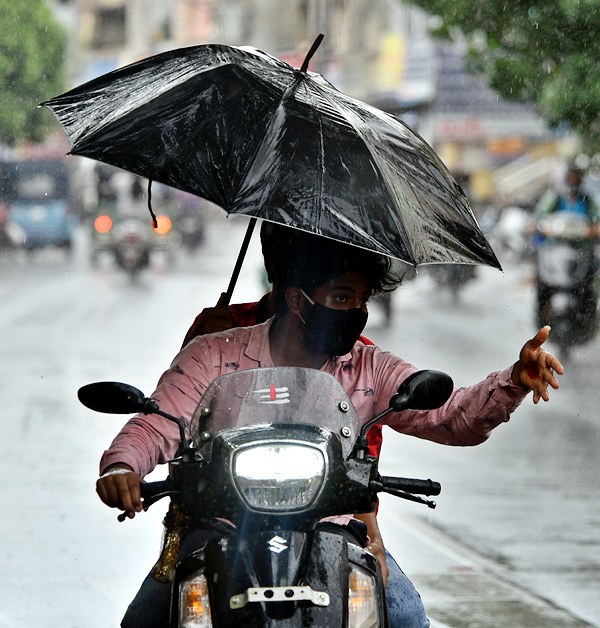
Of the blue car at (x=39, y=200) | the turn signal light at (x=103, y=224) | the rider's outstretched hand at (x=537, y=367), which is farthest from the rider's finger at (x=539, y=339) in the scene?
the blue car at (x=39, y=200)

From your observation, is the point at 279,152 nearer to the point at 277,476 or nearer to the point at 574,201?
the point at 277,476

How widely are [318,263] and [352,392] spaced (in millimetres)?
327

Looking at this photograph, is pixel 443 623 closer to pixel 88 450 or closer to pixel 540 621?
pixel 540 621

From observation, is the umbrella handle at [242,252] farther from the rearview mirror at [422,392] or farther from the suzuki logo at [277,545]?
the suzuki logo at [277,545]

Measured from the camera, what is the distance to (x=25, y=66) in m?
36.1

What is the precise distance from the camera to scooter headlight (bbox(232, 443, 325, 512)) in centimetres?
219

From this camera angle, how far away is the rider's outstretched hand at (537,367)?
8.65ft

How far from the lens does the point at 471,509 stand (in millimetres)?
6766

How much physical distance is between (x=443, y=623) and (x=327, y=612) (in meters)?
2.69

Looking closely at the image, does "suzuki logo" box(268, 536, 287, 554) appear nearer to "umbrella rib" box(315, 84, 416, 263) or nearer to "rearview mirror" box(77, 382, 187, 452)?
"rearview mirror" box(77, 382, 187, 452)

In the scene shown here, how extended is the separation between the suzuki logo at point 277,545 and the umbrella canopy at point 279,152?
72 centimetres

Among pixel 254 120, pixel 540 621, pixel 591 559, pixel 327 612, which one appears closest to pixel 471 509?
pixel 591 559

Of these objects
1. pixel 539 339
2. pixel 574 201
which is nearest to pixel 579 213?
pixel 574 201

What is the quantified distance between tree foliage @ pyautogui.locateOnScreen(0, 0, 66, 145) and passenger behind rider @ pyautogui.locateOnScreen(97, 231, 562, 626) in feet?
107
